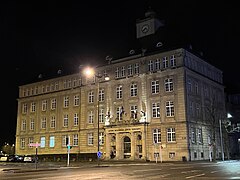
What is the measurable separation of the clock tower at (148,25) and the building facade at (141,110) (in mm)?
7958

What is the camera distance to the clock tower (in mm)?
68938

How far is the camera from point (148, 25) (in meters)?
69.8

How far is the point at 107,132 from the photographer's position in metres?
63.5

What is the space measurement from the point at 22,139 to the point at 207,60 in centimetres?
4680

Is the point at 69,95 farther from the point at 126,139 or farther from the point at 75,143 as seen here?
the point at 126,139

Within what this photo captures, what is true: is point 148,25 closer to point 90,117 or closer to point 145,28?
point 145,28

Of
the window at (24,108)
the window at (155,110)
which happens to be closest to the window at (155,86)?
the window at (155,110)

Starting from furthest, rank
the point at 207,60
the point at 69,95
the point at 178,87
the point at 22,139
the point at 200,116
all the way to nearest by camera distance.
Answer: the point at 22,139 < the point at 69,95 < the point at 207,60 < the point at 200,116 < the point at 178,87

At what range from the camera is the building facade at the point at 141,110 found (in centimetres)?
5750

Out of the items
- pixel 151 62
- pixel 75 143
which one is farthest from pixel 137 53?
pixel 75 143

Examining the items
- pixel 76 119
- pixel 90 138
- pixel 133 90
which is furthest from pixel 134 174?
pixel 76 119

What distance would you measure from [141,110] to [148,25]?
19.2 metres

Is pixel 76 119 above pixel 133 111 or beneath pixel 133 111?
beneath

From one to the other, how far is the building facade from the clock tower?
7.96 m
